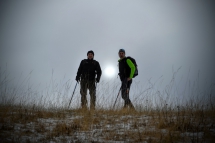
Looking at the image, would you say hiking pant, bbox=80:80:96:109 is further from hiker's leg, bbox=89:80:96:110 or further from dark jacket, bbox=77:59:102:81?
dark jacket, bbox=77:59:102:81

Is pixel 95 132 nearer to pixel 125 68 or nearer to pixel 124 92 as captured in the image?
pixel 124 92

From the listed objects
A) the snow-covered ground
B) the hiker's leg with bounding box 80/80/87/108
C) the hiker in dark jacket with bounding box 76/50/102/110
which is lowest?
the snow-covered ground

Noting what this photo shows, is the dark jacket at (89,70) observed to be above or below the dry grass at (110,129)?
above

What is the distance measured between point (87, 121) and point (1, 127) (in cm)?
166

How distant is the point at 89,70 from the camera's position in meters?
6.13

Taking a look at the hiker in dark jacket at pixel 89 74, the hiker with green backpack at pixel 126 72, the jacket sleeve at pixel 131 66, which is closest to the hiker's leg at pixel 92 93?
the hiker in dark jacket at pixel 89 74

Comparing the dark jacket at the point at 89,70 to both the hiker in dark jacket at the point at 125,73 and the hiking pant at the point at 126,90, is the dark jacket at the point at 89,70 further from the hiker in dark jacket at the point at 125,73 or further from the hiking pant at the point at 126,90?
the hiking pant at the point at 126,90

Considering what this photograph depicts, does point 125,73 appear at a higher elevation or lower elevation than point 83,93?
higher

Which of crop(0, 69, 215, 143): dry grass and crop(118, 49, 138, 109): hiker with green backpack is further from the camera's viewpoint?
crop(118, 49, 138, 109): hiker with green backpack

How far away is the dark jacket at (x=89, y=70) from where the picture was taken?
6.12m

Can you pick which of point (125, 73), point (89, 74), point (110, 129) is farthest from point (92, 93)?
point (110, 129)

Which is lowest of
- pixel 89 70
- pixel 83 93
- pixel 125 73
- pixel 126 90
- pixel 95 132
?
pixel 95 132

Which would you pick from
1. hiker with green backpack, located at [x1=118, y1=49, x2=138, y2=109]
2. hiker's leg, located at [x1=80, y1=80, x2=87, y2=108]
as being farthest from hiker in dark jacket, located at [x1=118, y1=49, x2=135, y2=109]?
hiker's leg, located at [x1=80, y1=80, x2=87, y2=108]

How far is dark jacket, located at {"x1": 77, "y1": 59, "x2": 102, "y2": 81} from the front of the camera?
612 cm
